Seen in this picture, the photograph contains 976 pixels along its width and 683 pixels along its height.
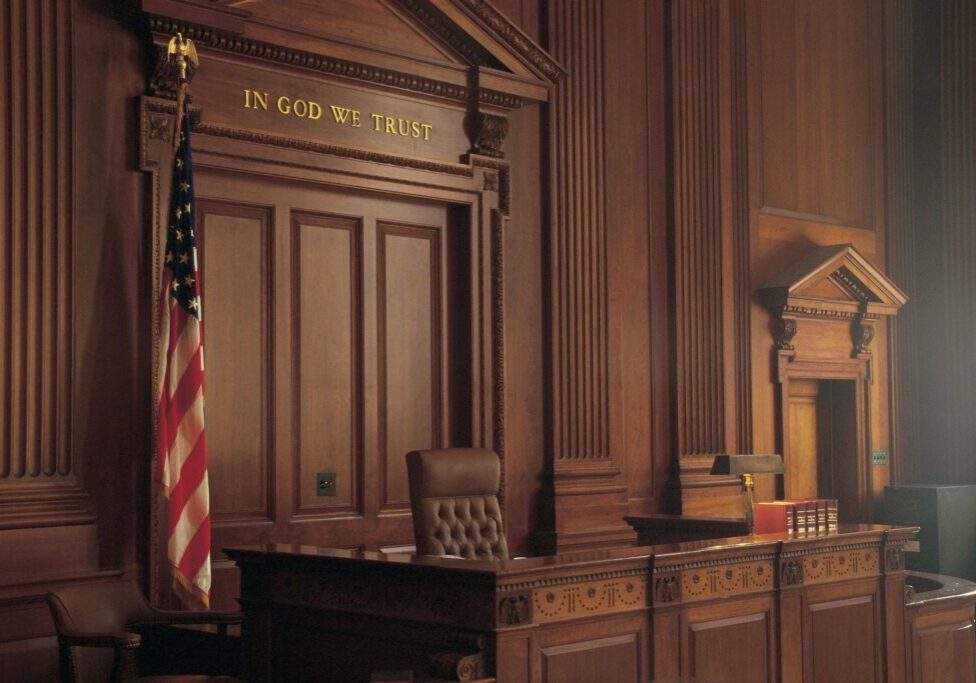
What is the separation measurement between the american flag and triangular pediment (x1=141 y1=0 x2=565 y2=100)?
22.6 inches

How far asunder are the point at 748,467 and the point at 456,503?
158 cm

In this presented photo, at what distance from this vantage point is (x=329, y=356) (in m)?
6.50

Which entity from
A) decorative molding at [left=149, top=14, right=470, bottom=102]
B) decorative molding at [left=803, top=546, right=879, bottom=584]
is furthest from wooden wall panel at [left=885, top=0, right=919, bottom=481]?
decorative molding at [left=149, top=14, right=470, bottom=102]

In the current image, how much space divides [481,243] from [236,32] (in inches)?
73.0

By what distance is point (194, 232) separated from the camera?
223 inches

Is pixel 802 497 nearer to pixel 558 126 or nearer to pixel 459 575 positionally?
pixel 558 126

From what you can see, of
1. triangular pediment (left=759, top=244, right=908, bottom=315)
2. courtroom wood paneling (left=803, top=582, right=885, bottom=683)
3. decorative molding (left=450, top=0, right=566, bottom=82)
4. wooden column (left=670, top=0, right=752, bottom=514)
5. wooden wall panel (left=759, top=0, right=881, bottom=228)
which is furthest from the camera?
wooden wall panel (left=759, top=0, right=881, bottom=228)

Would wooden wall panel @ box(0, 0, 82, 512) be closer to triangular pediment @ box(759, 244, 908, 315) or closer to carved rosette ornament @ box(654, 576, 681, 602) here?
carved rosette ornament @ box(654, 576, 681, 602)

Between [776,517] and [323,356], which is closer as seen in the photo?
[776,517]

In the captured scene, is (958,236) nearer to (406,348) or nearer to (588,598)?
(406,348)

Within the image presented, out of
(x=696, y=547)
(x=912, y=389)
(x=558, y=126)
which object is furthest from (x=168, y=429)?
(x=912, y=389)

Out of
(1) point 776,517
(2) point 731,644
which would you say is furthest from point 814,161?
(2) point 731,644

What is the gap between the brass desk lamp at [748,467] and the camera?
20.6 ft

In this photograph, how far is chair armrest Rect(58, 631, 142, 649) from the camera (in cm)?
439
